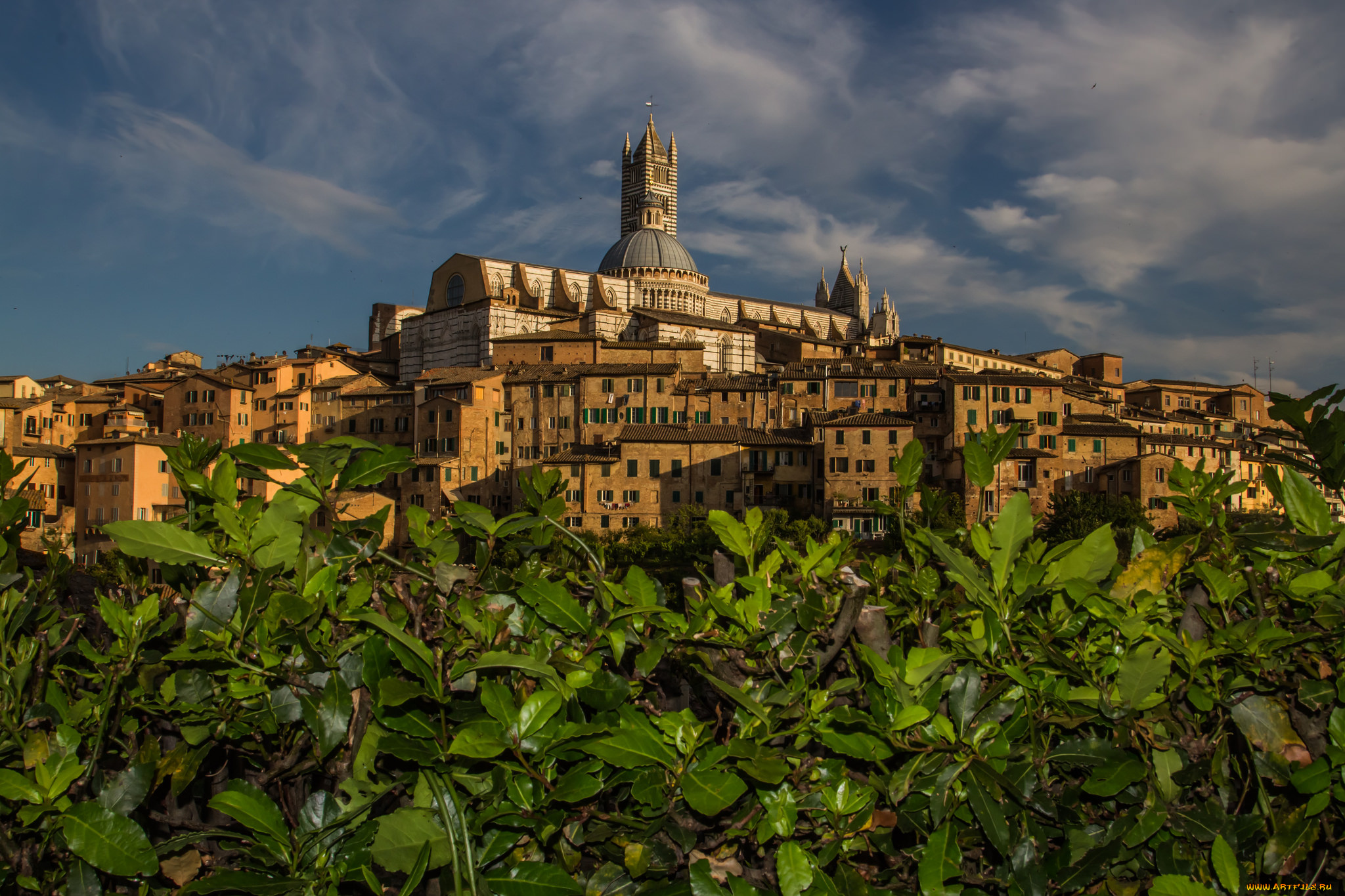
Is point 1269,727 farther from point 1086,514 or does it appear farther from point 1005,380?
point 1005,380

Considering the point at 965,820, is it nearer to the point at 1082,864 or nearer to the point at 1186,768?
the point at 1082,864

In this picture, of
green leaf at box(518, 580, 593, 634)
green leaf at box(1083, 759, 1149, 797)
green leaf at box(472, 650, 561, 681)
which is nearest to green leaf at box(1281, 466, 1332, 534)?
green leaf at box(1083, 759, 1149, 797)

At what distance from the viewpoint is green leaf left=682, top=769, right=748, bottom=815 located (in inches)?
80.9

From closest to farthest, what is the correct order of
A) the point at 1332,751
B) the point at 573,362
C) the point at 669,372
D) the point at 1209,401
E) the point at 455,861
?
the point at 455,861 → the point at 1332,751 → the point at 669,372 → the point at 573,362 → the point at 1209,401

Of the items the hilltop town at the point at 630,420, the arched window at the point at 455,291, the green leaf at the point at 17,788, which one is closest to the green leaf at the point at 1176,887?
the green leaf at the point at 17,788

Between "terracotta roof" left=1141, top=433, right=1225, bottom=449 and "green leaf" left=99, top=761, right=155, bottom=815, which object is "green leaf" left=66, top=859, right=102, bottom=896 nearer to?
"green leaf" left=99, top=761, right=155, bottom=815

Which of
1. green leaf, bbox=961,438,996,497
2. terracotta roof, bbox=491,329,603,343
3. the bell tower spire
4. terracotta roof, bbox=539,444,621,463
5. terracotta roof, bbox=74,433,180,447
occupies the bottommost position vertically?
green leaf, bbox=961,438,996,497

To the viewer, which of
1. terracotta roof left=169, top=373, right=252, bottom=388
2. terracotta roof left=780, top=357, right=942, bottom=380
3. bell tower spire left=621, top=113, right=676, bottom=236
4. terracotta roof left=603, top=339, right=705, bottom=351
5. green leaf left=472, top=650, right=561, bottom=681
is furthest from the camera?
bell tower spire left=621, top=113, right=676, bottom=236

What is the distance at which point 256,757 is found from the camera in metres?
2.36

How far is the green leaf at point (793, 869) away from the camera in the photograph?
216 centimetres

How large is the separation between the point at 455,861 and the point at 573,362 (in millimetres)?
55527

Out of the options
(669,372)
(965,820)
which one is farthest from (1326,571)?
(669,372)

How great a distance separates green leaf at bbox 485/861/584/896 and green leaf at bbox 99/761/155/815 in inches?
36.5

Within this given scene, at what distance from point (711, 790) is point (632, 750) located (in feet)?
0.72
